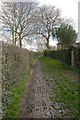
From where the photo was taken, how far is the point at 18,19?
2656 cm

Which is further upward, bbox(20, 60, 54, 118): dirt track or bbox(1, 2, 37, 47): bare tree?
bbox(1, 2, 37, 47): bare tree

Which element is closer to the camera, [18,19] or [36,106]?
[36,106]

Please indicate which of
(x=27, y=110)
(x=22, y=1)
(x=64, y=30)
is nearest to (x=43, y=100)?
(x=27, y=110)

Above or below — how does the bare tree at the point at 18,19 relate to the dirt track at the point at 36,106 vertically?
above

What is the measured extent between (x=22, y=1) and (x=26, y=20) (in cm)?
272

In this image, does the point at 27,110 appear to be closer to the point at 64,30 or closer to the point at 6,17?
the point at 6,17

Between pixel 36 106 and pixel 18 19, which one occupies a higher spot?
pixel 18 19

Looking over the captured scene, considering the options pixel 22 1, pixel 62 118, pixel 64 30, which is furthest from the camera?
pixel 64 30

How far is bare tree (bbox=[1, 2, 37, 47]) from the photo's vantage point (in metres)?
25.6

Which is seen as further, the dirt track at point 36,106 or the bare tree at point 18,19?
the bare tree at point 18,19

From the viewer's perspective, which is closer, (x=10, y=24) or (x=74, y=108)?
(x=74, y=108)

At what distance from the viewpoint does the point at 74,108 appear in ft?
21.2

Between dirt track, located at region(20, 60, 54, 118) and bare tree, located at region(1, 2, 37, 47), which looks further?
bare tree, located at region(1, 2, 37, 47)

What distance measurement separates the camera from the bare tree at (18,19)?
2562 centimetres
